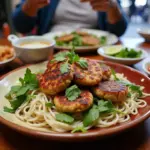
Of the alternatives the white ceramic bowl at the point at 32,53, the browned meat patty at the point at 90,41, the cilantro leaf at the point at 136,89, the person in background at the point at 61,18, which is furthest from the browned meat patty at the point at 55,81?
the person in background at the point at 61,18

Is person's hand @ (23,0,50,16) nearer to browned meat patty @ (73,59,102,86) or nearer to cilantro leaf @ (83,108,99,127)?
browned meat patty @ (73,59,102,86)

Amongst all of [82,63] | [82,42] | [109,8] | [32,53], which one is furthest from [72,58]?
[109,8]

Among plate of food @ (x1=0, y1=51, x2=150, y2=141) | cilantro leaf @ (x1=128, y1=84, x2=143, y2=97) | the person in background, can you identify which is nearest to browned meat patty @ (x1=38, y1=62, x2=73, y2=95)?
plate of food @ (x1=0, y1=51, x2=150, y2=141)

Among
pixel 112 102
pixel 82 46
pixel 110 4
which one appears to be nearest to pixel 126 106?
pixel 112 102

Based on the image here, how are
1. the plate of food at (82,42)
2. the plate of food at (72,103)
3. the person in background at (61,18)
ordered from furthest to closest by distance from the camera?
1. the person in background at (61,18)
2. the plate of food at (82,42)
3. the plate of food at (72,103)

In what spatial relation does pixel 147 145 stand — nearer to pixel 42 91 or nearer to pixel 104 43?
pixel 42 91

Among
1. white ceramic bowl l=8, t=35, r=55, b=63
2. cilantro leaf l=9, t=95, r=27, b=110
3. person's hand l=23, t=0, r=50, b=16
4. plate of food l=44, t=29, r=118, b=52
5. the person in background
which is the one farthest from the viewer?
the person in background

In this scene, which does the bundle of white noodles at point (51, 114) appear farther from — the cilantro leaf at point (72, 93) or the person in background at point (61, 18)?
the person in background at point (61, 18)
